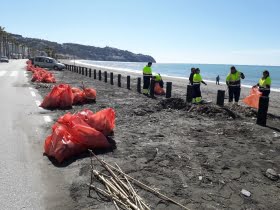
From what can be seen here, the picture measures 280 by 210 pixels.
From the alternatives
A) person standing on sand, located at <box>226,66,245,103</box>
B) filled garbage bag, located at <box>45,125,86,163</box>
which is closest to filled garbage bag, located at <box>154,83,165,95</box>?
person standing on sand, located at <box>226,66,245,103</box>

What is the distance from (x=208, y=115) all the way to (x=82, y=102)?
489 centimetres

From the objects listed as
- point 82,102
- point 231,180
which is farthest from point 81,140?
point 82,102

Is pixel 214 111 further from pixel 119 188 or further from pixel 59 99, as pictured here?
pixel 119 188

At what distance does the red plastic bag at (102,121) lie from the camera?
6.82m

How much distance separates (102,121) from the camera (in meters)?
6.93

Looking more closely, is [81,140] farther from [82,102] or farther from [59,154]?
[82,102]

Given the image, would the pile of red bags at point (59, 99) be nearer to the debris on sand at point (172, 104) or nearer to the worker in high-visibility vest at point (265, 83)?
the debris on sand at point (172, 104)

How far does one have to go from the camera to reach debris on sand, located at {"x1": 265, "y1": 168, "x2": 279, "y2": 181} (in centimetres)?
510

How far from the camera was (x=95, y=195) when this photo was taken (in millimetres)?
4375

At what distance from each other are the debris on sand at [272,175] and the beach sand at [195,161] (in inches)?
3.2

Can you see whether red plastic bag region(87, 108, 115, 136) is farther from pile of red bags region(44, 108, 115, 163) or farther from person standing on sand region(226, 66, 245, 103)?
person standing on sand region(226, 66, 245, 103)

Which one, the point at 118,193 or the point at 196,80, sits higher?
the point at 196,80

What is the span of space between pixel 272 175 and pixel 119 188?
2340 millimetres

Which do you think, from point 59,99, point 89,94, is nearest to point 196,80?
point 89,94
